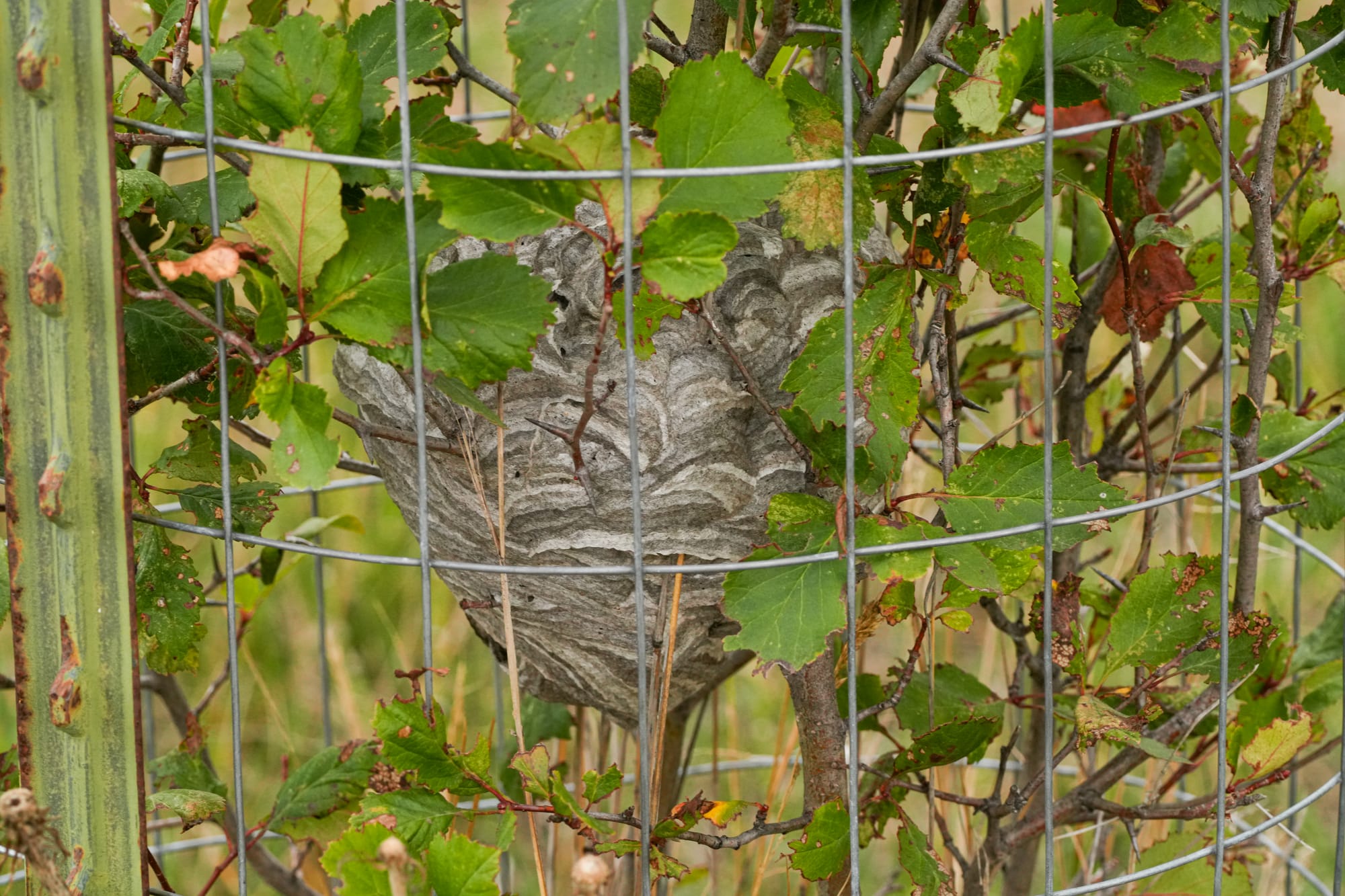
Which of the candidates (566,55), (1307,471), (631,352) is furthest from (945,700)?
(566,55)

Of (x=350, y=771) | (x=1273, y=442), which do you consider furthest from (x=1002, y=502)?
(x=350, y=771)

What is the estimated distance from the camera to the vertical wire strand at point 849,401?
706 mm

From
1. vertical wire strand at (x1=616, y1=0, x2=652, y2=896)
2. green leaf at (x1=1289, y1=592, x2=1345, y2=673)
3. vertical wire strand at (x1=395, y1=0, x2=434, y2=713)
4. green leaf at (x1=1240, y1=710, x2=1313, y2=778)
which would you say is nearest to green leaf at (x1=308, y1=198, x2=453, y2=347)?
vertical wire strand at (x1=395, y1=0, x2=434, y2=713)

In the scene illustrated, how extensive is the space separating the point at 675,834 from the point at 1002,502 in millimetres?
288

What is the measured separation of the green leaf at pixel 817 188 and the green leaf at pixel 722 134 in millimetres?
61

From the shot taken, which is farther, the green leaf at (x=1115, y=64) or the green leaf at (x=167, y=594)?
the green leaf at (x=167, y=594)

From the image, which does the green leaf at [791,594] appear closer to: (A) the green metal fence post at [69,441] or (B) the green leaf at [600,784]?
(B) the green leaf at [600,784]

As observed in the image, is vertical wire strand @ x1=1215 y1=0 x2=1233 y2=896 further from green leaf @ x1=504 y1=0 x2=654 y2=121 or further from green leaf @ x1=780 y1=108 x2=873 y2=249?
green leaf @ x1=504 y1=0 x2=654 y2=121

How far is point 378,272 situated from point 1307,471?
0.71 metres

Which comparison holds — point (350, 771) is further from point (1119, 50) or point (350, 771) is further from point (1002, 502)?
point (1119, 50)

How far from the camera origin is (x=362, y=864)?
729mm

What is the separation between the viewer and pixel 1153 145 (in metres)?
1.20

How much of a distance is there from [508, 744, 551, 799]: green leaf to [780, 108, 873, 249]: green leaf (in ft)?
1.10

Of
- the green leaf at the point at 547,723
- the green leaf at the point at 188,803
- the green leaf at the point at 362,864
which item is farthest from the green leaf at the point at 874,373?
the green leaf at the point at 547,723
